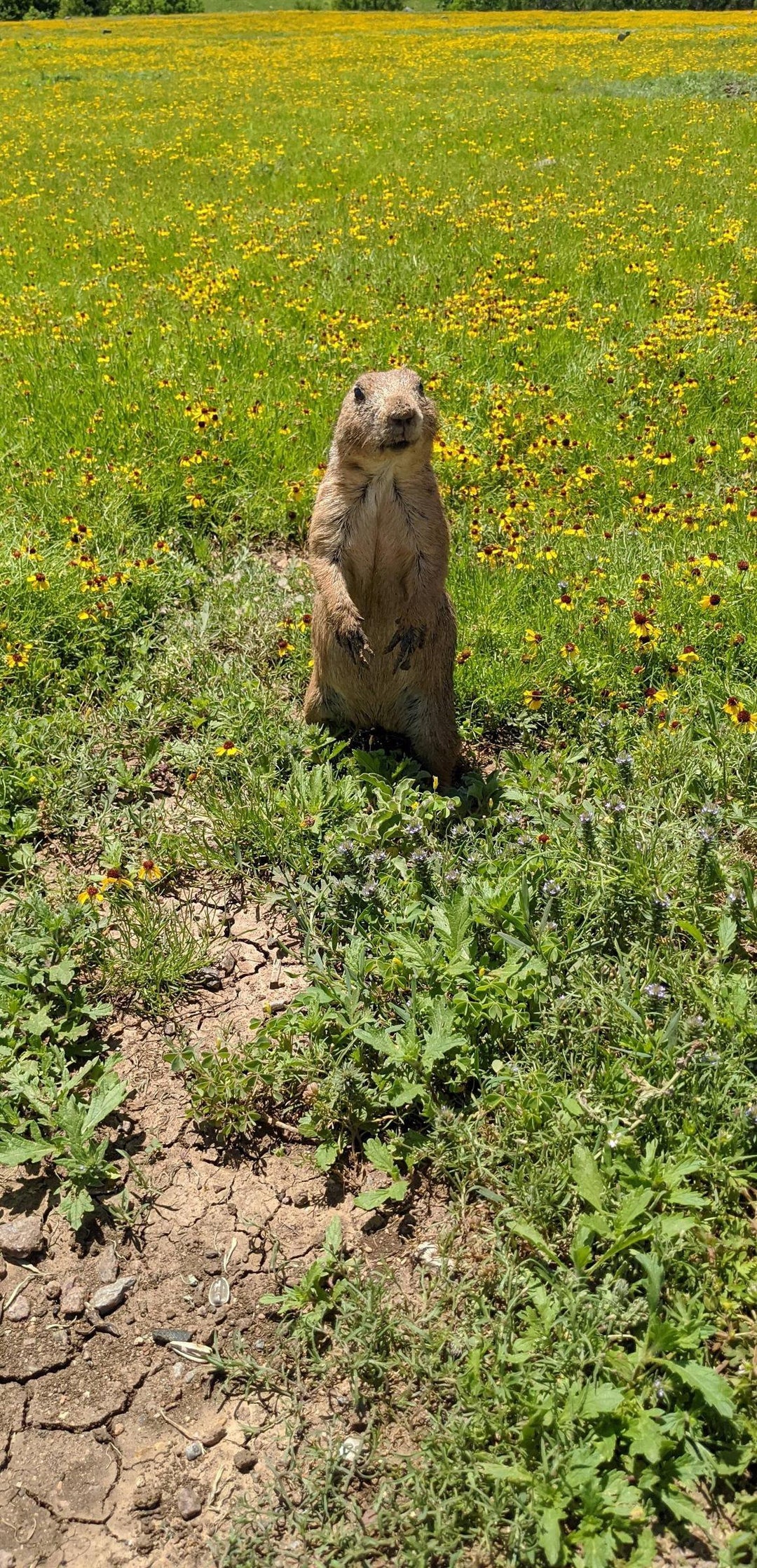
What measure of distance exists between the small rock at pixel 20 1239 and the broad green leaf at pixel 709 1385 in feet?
6.32

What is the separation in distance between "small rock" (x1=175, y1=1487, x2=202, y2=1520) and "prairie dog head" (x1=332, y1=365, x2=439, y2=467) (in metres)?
3.70

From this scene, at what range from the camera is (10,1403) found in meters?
2.76

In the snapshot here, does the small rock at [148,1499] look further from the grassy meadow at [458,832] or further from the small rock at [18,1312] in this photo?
the small rock at [18,1312]

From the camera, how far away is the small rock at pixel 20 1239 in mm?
3086

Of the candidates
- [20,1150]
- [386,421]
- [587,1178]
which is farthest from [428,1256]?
[386,421]

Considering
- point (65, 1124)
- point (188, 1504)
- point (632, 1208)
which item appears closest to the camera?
point (188, 1504)

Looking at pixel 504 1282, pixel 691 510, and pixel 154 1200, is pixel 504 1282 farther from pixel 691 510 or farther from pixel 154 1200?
pixel 691 510

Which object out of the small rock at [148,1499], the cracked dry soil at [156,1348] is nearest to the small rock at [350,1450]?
the cracked dry soil at [156,1348]

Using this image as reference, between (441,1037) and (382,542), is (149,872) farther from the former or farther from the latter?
(382,542)

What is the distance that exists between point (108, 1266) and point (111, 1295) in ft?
0.34

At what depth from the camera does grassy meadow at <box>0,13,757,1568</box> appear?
2564 millimetres

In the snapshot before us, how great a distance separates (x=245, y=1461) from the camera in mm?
2609

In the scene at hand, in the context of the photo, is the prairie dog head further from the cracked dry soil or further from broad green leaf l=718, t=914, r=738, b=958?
the cracked dry soil

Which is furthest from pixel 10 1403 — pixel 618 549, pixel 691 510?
pixel 691 510
